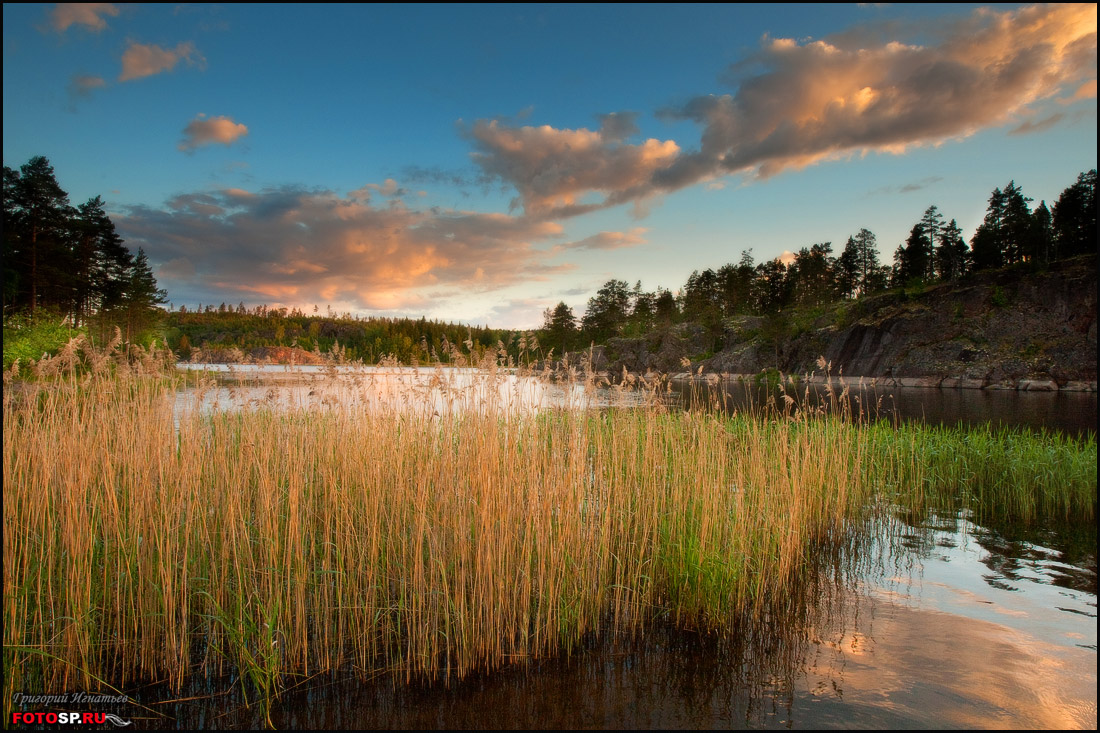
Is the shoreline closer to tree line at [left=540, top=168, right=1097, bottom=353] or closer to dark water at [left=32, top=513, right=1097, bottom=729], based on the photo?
tree line at [left=540, top=168, right=1097, bottom=353]

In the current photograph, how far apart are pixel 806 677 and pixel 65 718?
16.2 ft

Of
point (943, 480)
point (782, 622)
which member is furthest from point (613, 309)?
point (782, 622)

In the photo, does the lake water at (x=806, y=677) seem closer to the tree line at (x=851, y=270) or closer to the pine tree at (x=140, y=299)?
the pine tree at (x=140, y=299)

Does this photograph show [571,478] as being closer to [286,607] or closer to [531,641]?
[531,641]

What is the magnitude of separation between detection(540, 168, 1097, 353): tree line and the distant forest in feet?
0.61

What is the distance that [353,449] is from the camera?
5.98m

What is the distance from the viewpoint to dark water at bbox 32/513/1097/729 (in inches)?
134

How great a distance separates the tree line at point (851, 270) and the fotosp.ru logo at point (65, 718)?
52767mm

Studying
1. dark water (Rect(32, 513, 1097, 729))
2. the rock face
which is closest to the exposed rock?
the rock face

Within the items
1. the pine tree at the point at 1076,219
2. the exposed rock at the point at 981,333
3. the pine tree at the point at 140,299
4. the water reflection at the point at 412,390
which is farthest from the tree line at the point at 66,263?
the pine tree at the point at 1076,219

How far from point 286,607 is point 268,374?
4267 mm

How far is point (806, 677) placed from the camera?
12.7 ft

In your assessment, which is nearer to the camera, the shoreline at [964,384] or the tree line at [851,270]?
the shoreline at [964,384]

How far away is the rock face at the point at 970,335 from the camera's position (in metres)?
40.4
